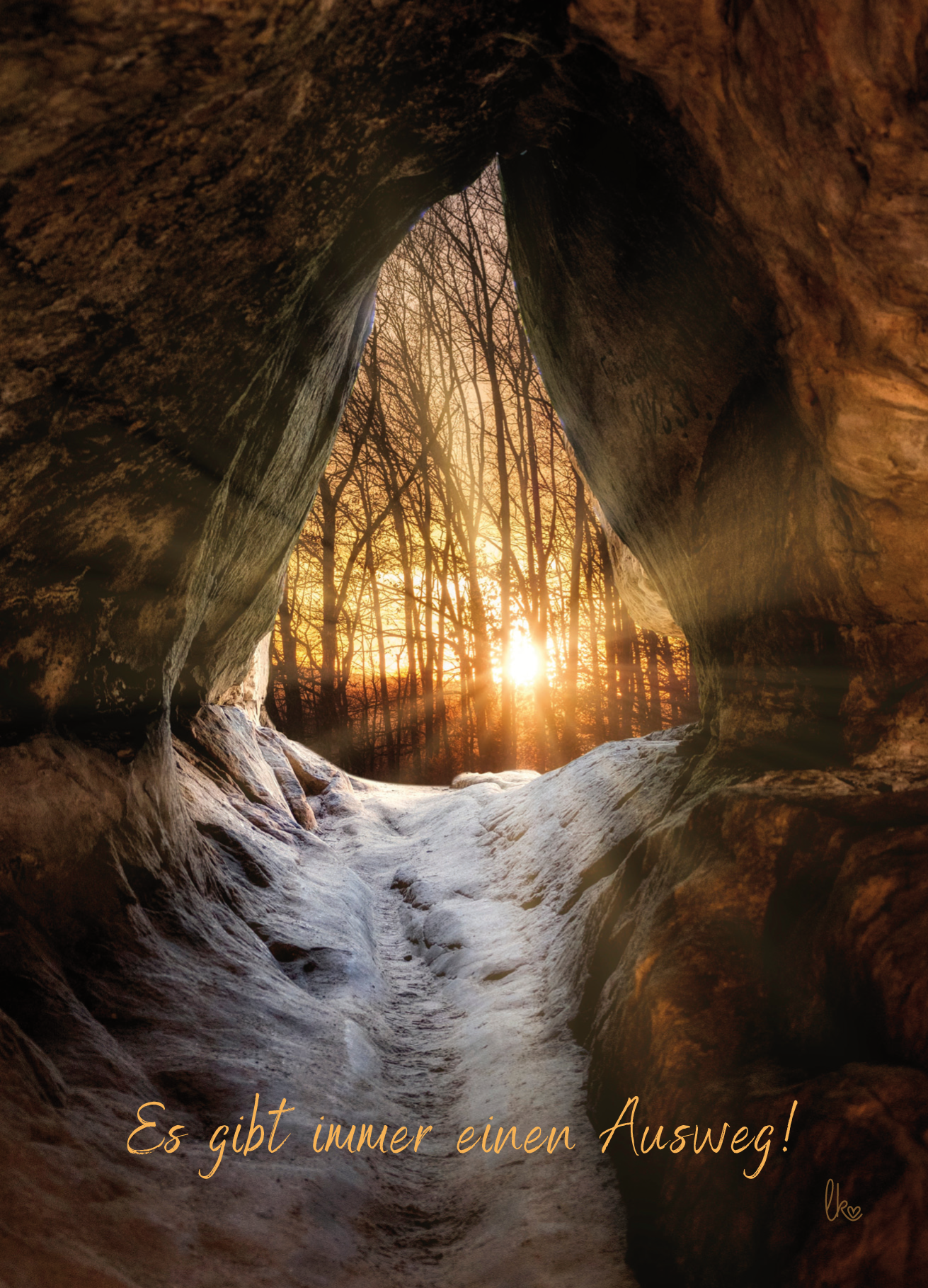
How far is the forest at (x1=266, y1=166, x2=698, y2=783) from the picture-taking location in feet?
62.1

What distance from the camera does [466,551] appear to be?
2023 centimetres

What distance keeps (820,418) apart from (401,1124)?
386cm

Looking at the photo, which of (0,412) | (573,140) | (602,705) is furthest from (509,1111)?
(602,705)

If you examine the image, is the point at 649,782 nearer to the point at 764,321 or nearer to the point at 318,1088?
the point at 318,1088

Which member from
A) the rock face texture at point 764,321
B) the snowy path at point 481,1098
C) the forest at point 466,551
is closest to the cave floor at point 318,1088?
the snowy path at point 481,1098

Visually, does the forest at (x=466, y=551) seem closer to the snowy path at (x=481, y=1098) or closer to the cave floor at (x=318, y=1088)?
the snowy path at (x=481, y=1098)

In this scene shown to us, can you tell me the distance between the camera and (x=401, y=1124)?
3.32 metres

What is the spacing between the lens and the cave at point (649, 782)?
2150mm

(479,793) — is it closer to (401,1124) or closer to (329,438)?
(329,438)
